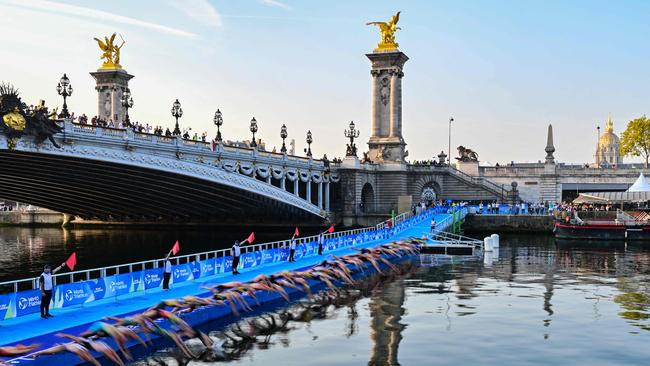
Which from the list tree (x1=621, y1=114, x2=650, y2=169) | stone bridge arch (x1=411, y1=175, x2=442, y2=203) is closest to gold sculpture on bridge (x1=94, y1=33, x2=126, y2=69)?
stone bridge arch (x1=411, y1=175, x2=442, y2=203)

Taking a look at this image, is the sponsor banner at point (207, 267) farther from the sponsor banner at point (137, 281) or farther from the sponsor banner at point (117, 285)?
the sponsor banner at point (117, 285)

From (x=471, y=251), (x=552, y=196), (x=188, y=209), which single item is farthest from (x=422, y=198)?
(x=471, y=251)

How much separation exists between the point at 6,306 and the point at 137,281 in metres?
6.81

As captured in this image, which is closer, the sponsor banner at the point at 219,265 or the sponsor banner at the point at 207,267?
the sponsor banner at the point at 207,267

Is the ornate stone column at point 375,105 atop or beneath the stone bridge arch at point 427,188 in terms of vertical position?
atop

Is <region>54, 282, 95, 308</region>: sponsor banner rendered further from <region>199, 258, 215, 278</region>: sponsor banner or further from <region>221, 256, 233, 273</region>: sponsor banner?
<region>221, 256, 233, 273</region>: sponsor banner

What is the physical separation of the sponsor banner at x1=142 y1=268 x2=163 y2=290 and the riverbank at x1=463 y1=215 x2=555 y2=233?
61469mm

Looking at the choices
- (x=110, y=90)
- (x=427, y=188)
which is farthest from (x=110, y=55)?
(x=427, y=188)

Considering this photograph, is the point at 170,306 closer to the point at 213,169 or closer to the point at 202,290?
the point at 202,290

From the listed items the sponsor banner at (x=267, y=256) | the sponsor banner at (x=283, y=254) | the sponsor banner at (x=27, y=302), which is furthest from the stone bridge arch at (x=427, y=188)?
the sponsor banner at (x=27, y=302)

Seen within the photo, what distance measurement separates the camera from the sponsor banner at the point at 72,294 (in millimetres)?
28109

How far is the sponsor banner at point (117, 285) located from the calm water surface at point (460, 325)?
437 cm

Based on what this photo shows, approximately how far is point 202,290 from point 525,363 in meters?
14.8

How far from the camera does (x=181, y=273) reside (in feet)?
117
